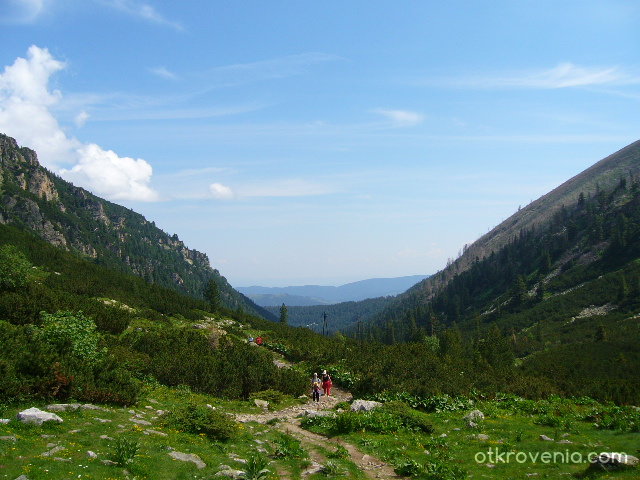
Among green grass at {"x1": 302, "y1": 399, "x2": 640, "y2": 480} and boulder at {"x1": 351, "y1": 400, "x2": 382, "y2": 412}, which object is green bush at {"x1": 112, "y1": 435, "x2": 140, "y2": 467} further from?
boulder at {"x1": 351, "y1": 400, "x2": 382, "y2": 412}

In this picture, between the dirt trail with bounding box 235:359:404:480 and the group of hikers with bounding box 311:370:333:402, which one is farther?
the group of hikers with bounding box 311:370:333:402

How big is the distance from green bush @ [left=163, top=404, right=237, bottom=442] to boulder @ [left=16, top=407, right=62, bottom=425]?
3879mm

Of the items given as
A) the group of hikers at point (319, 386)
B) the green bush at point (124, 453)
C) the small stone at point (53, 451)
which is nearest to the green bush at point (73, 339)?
the small stone at point (53, 451)

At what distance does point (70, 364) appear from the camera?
16750mm

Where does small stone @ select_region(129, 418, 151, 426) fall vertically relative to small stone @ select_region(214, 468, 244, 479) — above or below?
below

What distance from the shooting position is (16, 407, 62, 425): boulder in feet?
40.2

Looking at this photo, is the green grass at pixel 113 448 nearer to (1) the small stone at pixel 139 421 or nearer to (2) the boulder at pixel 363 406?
(1) the small stone at pixel 139 421

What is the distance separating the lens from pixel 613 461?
1144cm

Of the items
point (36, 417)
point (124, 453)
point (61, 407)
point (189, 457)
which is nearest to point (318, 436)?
point (189, 457)

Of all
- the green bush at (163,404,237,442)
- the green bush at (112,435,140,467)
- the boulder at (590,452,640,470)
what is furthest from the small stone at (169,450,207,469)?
the boulder at (590,452,640,470)

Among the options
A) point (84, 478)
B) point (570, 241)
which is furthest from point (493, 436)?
point (570, 241)

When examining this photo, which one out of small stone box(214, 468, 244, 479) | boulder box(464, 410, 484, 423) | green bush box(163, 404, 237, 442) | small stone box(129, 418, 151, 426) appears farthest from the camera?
boulder box(464, 410, 484, 423)

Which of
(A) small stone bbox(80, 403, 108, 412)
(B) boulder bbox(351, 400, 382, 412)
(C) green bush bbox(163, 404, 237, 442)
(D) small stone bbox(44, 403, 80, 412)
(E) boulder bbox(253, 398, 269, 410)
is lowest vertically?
(E) boulder bbox(253, 398, 269, 410)

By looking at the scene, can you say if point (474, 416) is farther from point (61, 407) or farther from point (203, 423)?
point (61, 407)
